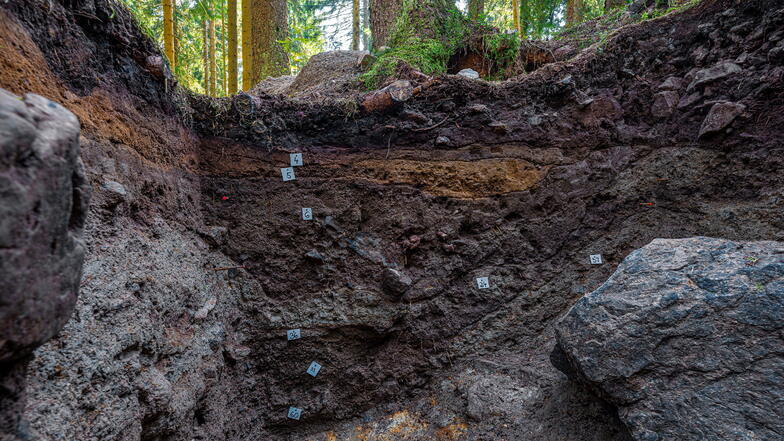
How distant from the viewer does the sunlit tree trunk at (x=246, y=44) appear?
5.63 m

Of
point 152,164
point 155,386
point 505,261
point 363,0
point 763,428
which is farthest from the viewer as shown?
point 363,0

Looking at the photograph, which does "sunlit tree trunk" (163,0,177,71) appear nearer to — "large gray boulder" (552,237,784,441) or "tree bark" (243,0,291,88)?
"tree bark" (243,0,291,88)

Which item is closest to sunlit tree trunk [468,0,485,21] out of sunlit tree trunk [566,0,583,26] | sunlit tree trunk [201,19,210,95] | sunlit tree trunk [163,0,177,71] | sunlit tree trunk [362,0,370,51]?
sunlit tree trunk [566,0,583,26]

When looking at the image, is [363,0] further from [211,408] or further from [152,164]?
[211,408]

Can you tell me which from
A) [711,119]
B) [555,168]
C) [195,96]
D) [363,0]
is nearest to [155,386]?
[195,96]

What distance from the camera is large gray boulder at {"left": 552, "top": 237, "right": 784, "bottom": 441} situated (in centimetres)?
188

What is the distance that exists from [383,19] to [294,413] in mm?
4622

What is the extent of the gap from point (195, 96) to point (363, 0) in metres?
10.4

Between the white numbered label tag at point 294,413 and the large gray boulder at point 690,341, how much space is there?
2169mm

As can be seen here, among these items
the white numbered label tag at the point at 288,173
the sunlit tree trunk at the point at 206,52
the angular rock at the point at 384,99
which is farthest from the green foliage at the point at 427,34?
the sunlit tree trunk at the point at 206,52

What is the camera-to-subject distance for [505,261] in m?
3.48

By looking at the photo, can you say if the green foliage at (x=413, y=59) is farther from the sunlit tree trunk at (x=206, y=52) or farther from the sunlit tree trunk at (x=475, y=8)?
the sunlit tree trunk at (x=206, y=52)

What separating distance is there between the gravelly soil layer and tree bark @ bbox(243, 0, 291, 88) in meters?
2.70

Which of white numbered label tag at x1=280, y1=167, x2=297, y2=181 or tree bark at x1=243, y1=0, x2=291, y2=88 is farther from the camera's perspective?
tree bark at x1=243, y1=0, x2=291, y2=88
